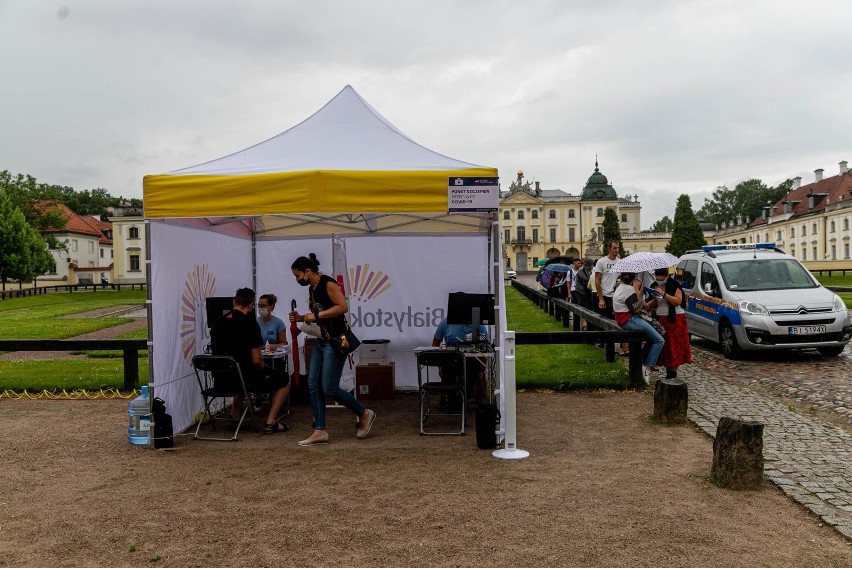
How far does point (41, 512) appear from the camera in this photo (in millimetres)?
5008

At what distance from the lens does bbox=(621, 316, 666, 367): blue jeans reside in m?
9.27

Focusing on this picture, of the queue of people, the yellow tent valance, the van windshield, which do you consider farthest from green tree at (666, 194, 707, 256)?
the yellow tent valance

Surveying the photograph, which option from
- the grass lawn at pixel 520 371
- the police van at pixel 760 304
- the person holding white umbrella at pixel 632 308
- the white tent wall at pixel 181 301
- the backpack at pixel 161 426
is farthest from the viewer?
the police van at pixel 760 304

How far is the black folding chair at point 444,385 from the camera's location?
7160 millimetres

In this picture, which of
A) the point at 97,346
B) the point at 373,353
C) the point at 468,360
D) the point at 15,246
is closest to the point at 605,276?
the point at 468,360

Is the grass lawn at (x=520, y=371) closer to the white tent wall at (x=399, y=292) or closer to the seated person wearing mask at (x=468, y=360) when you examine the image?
the seated person wearing mask at (x=468, y=360)

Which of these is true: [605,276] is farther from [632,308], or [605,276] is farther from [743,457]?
[743,457]

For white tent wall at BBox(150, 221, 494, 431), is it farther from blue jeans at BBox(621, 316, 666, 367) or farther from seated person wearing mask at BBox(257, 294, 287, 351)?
blue jeans at BBox(621, 316, 666, 367)

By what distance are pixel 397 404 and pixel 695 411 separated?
354 cm

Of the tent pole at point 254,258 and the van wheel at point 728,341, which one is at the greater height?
the tent pole at point 254,258

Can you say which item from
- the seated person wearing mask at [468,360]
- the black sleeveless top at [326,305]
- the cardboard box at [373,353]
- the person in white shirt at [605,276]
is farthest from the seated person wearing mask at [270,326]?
the person in white shirt at [605,276]

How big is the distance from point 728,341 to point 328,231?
23.3ft

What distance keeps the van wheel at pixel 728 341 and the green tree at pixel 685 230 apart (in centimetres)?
6723

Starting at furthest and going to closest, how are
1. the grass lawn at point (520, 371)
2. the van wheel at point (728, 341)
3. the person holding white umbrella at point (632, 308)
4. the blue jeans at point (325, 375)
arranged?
the van wheel at point (728, 341)
the grass lawn at point (520, 371)
the person holding white umbrella at point (632, 308)
the blue jeans at point (325, 375)
